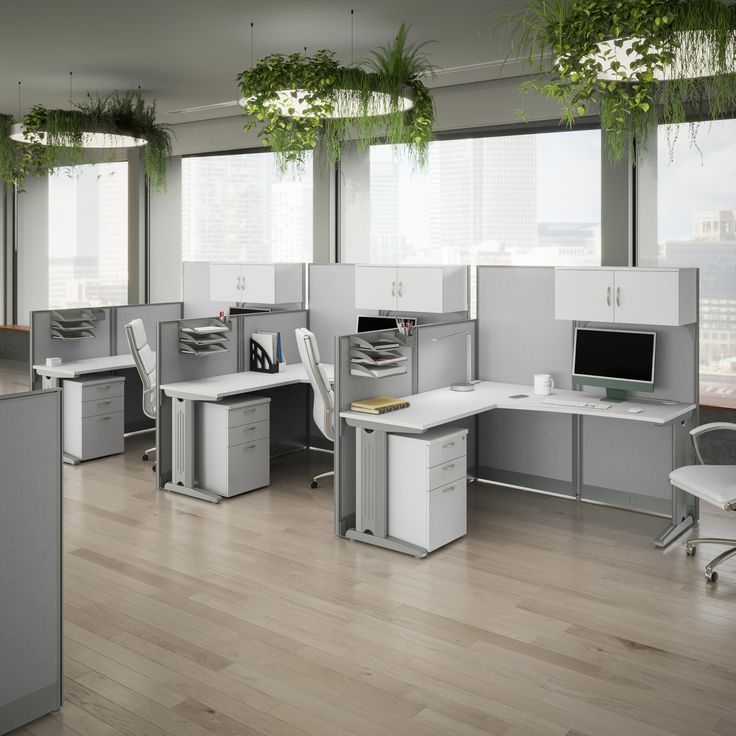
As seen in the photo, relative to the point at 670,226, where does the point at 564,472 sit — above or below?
below

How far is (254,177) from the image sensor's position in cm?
862

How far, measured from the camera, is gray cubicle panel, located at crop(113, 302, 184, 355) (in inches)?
275

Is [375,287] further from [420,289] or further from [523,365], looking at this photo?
[523,365]

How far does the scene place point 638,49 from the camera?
3.60 m

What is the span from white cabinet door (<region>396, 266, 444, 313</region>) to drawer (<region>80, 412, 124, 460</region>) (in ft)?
8.16

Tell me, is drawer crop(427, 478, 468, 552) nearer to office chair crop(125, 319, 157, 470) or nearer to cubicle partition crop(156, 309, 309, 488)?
cubicle partition crop(156, 309, 309, 488)

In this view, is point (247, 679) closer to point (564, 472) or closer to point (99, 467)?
point (564, 472)

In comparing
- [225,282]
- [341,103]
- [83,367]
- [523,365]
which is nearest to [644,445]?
[523,365]

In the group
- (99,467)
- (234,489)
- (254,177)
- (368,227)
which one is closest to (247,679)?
(234,489)

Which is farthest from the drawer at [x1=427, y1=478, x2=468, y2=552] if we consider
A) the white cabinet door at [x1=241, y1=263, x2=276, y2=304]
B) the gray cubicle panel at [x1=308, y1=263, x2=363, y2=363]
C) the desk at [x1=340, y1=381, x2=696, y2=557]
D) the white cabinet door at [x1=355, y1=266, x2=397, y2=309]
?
the white cabinet door at [x1=241, y1=263, x2=276, y2=304]

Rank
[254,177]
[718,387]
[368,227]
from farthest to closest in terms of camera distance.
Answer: [254,177]
[368,227]
[718,387]

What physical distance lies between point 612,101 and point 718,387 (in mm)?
2773

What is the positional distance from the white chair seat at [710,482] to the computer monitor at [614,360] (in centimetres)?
66

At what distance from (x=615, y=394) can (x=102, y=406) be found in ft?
12.6
